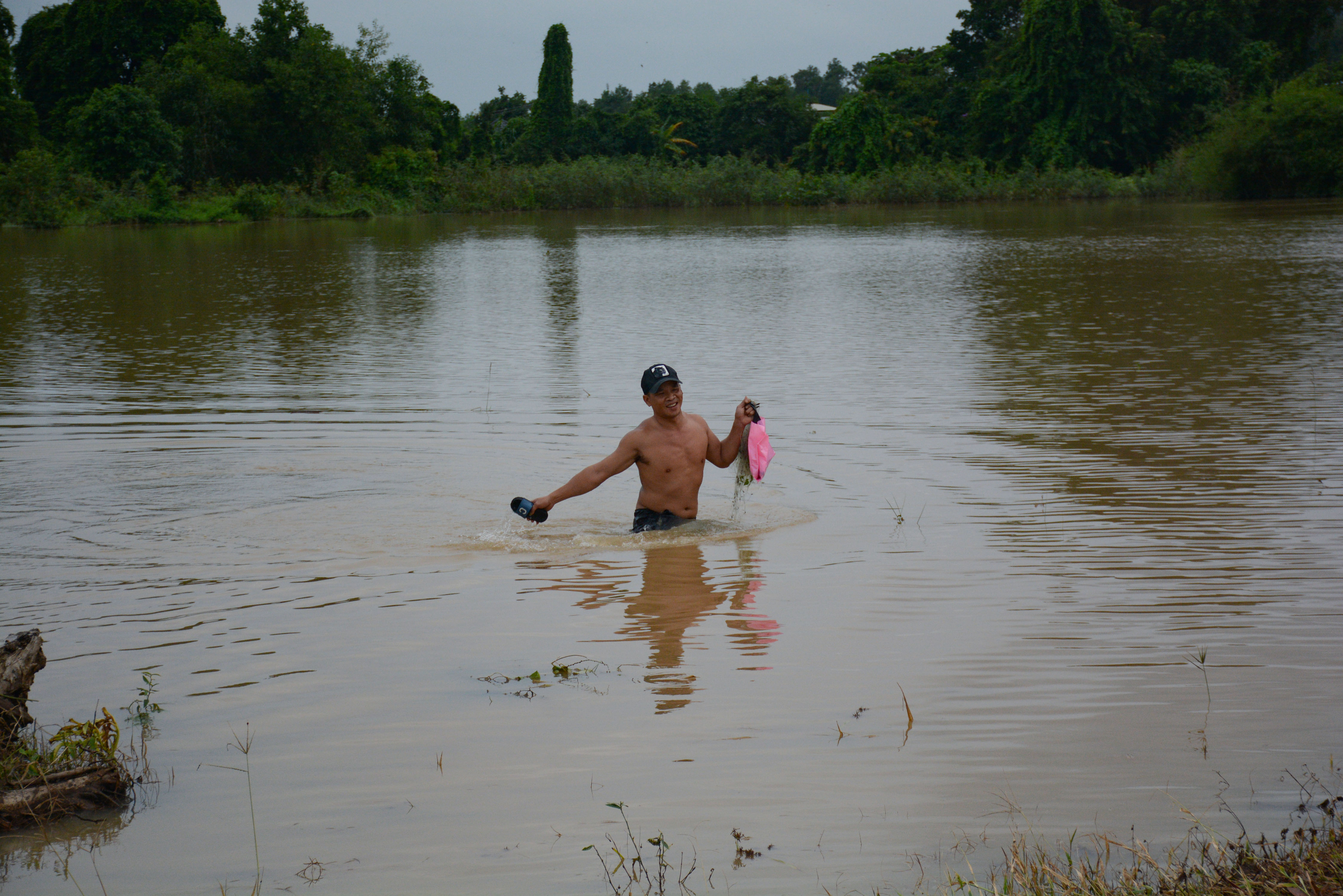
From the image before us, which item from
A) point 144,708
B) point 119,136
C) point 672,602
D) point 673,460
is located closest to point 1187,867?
point 672,602

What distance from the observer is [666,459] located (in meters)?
7.17

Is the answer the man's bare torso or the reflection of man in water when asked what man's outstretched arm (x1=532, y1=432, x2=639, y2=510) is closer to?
the man's bare torso

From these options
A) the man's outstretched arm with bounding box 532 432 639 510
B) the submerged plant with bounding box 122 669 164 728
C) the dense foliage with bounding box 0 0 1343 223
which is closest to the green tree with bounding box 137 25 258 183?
the dense foliage with bounding box 0 0 1343 223

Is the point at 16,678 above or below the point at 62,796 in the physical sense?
above

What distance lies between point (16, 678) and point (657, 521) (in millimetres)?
4000

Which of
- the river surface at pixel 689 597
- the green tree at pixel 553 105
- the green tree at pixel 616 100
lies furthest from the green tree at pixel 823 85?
the river surface at pixel 689 597

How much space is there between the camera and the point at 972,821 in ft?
10.9

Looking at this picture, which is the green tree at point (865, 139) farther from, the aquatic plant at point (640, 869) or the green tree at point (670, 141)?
the aquatic plant at point (640, 869)

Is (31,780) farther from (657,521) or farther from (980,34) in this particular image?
(980,34)

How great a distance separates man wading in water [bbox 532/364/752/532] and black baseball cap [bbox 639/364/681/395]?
0.01 metres

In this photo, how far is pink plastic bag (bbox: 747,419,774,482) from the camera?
7.09 m

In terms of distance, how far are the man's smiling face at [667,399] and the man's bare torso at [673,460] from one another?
0.32ft

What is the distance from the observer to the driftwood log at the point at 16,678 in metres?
3.74

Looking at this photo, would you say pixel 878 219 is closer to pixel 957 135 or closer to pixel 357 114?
pixel 957 135
